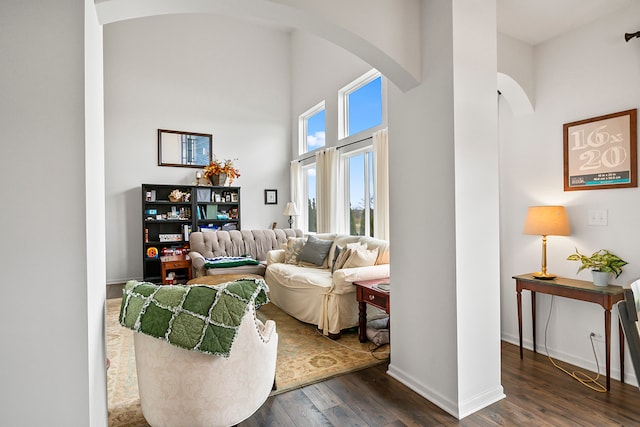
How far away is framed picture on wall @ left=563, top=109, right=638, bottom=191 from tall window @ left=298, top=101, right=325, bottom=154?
4062 mm

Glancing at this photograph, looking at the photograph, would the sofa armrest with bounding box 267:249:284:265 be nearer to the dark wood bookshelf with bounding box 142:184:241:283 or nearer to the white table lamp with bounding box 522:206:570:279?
the dark wood bookshelf with bounding box 142:184:241:283

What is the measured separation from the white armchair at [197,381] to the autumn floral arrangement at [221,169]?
4.86 metres

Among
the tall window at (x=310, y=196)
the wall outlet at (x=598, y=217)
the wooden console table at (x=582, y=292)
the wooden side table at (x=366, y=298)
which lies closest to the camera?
the wooden console table at (x=582, y=292)

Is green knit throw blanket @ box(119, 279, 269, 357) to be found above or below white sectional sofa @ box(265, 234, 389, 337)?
above

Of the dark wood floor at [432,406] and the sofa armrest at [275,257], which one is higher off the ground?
the sofa armrest at [275,257]

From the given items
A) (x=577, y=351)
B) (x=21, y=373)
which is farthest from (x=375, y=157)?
(x=21, y=373)

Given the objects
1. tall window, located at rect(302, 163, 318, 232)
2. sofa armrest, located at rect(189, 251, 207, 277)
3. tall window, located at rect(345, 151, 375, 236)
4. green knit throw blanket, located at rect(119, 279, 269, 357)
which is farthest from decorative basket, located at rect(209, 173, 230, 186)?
green knit throw blanket, located at rect(119, 279, 269, 357)

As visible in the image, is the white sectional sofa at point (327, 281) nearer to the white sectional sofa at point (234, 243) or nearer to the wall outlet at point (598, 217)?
the white sectional sofa at point (234, 243)

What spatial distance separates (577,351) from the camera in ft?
8.63

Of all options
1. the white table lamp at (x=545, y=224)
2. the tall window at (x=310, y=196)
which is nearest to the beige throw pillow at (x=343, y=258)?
the white table lamp at (x=545, y=224)

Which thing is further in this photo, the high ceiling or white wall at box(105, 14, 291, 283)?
white wall at box(105, 14, 291, 283)

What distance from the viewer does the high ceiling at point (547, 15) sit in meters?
2.29

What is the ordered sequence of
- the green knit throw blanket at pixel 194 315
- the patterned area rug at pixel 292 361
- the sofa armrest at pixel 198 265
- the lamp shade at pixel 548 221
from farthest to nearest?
the sofa armrest at pixel 198 265, the lamp shade at pixel 548 221, the patterned area rug at pixel 292 361, the green knit throw blanket at pixel 194 315

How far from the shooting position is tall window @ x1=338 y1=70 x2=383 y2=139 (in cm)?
471
